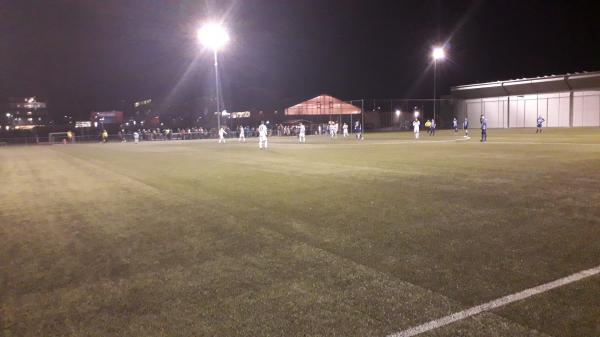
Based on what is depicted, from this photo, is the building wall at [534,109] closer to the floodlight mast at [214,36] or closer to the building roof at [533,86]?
the building roof at [533,86]

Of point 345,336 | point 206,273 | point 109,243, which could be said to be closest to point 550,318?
point 345,336

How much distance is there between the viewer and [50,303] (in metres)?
4.66

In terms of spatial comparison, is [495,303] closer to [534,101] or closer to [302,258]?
[302,258]

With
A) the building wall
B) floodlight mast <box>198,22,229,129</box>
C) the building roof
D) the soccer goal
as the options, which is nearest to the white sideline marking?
floodlight mast <box>198,22,229,129</box>

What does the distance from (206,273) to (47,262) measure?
2.48 metres

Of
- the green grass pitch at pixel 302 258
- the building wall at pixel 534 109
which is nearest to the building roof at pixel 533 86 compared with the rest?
the building wall at pixel 534 109

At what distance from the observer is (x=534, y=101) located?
5766 cm

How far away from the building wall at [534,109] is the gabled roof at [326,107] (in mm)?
18794

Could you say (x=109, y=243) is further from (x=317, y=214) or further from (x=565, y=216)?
(x=565, y=216)

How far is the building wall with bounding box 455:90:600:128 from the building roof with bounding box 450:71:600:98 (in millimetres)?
698

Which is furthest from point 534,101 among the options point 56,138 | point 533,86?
point 56,138

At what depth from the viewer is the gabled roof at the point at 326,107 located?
60.4m

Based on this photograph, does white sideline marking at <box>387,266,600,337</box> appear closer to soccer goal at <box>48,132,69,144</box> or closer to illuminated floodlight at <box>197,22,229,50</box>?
illuminated floodlight at <box>197,22,229,50</box>

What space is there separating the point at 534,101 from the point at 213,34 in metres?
44.4
